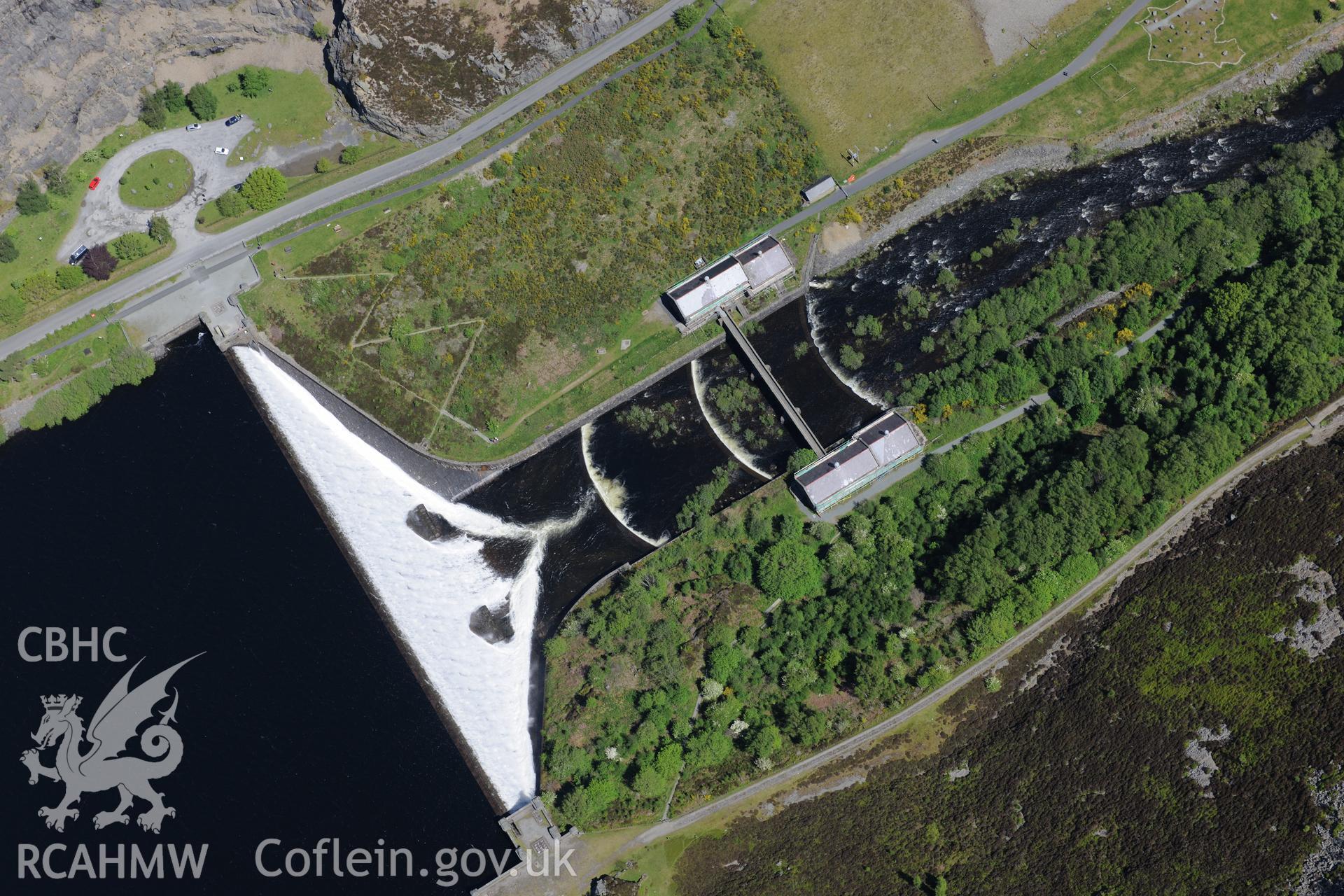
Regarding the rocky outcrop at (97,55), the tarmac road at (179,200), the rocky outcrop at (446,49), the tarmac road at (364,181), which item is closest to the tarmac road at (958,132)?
the tarmac road at (364,181)

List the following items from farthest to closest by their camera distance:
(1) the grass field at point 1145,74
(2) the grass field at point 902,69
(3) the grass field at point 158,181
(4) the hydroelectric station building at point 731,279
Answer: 1. (3) the grass field at point 158,181
2. (2) the grass field at point 902,69
3. (1) the grass field at point 1145,74
4. (4) the hydroelectric station building at point 731,279

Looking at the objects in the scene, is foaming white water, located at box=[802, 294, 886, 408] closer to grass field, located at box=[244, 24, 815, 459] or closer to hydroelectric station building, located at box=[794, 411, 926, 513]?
hydroelectric station building, located at box=[794, 411, 926, 513]

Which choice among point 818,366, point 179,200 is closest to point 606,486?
point 818,366

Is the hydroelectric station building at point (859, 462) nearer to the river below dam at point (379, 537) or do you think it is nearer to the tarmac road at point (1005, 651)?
the river below dam at point (379, 537)

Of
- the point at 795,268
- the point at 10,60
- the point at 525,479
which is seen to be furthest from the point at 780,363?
the point at 10,60

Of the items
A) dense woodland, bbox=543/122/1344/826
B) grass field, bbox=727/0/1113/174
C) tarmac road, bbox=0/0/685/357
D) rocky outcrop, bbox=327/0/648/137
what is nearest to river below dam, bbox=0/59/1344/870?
dense woodland, bbox=543/122/1344/826

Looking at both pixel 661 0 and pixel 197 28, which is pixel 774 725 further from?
pixel 197 28

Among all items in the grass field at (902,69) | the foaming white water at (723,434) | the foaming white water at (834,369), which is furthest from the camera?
the grass field at (902,69)
